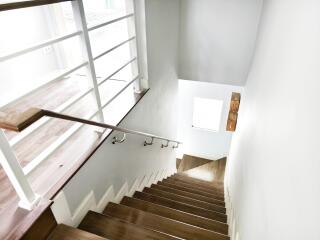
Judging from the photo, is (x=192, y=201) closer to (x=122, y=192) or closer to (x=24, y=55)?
(x=122, y=192)

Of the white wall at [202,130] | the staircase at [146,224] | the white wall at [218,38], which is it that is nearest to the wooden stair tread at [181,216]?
the staircase at [146,224]

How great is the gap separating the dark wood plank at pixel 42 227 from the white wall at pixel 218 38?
350 centimetres

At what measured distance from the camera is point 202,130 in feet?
22.3

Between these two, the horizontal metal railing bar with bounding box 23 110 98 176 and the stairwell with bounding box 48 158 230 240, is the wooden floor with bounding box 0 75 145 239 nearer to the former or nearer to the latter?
the horizontal metal railing bar with bounding box 23 110 98 176

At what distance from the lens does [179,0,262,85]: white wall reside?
143 inches

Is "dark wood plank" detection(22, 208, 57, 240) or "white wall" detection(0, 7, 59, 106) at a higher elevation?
"white wall" detection(0, 7, 59, 106)

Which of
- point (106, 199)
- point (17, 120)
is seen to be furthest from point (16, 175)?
point (106, 199)

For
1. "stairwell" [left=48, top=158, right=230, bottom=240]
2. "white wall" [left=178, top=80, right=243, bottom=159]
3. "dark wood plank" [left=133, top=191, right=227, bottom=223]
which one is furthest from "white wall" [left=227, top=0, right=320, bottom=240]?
"white wall" [left=178, top=80, right=243, bottom=159]

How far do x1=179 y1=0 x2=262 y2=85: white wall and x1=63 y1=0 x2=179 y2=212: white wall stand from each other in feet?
0.77

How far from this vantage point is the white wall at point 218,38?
364cm

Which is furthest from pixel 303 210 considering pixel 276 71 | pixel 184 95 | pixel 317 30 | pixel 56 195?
pixel 184 95

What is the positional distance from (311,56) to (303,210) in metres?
0.67

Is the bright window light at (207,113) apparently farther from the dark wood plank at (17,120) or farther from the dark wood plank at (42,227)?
the dark wood plank at (17,120)

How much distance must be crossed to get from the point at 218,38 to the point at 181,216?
113 inches
